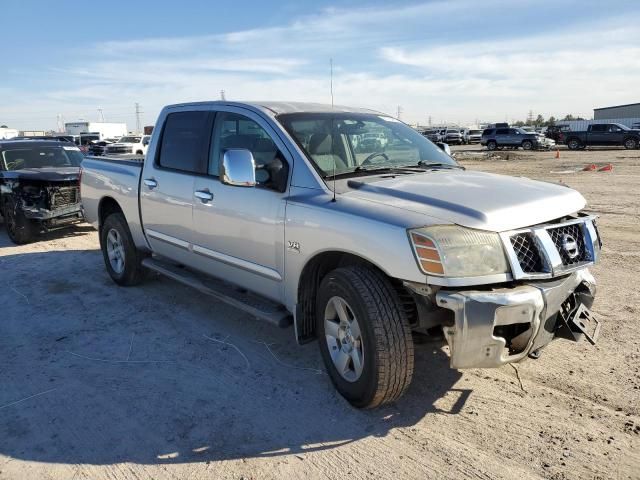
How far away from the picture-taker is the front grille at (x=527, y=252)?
2.95 m

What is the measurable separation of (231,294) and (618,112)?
83.6 metres

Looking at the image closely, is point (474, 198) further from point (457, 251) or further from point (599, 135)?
point (599, 135)

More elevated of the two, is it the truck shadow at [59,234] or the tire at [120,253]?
the tire at [120,253]

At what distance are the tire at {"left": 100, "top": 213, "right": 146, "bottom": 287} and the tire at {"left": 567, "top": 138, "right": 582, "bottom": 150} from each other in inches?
1408

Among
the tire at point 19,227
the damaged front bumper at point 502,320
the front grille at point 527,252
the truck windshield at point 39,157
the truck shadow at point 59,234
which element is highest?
the truck windshield at point 39,157

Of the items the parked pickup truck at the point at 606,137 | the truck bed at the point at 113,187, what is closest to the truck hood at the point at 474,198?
the truck bed at the point at 113,187

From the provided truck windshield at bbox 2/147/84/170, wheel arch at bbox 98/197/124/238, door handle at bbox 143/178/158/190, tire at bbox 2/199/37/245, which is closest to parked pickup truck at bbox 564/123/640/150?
truck windshield at bbox 2/147/84/170

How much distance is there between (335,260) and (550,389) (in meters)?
1.67

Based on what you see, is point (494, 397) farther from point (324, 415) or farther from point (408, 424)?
point (324, 415)

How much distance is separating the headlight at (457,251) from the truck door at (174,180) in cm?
Result: 241

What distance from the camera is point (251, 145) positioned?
420cm

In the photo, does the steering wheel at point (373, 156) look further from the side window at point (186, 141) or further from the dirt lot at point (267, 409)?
the dirt lot at point (267, 409)

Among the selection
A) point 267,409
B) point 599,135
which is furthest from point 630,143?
point 267,409

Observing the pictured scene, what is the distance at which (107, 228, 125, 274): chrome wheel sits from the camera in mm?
6012
